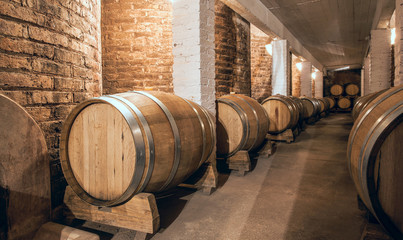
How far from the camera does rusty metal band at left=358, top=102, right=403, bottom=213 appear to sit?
1289 millimetres

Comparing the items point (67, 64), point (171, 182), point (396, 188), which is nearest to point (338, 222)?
point (396, 188)

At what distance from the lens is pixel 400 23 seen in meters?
4.09

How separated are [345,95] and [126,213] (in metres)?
18.4

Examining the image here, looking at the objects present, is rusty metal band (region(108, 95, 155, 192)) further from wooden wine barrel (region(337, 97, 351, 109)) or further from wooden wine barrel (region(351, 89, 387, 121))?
wooden wine barrel (region(337, 97, 351, 109))

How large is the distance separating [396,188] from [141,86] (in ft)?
15.7

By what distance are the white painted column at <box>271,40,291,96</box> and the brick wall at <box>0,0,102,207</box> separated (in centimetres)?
A: 678

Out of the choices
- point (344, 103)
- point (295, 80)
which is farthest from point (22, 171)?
point (344, 103)

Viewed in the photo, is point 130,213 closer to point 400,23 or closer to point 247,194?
point 247,194

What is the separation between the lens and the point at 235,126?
11.5 ft

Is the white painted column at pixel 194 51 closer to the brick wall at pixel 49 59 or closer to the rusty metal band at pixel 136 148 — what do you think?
the brick wall at pixel 49 59

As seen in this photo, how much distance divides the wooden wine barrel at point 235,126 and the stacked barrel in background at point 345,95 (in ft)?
49.5

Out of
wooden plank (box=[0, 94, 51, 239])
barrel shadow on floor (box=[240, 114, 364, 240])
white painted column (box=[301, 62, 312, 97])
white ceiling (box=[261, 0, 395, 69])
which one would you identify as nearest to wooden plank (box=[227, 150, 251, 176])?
barrel shadow on floor (box=[240, 114, 364, 240])

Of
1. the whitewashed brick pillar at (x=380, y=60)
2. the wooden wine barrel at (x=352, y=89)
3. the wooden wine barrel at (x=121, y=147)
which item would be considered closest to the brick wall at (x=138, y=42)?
the wooden wine barrel at (x=121, y=147)

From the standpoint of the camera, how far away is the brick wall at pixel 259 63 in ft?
31.5
